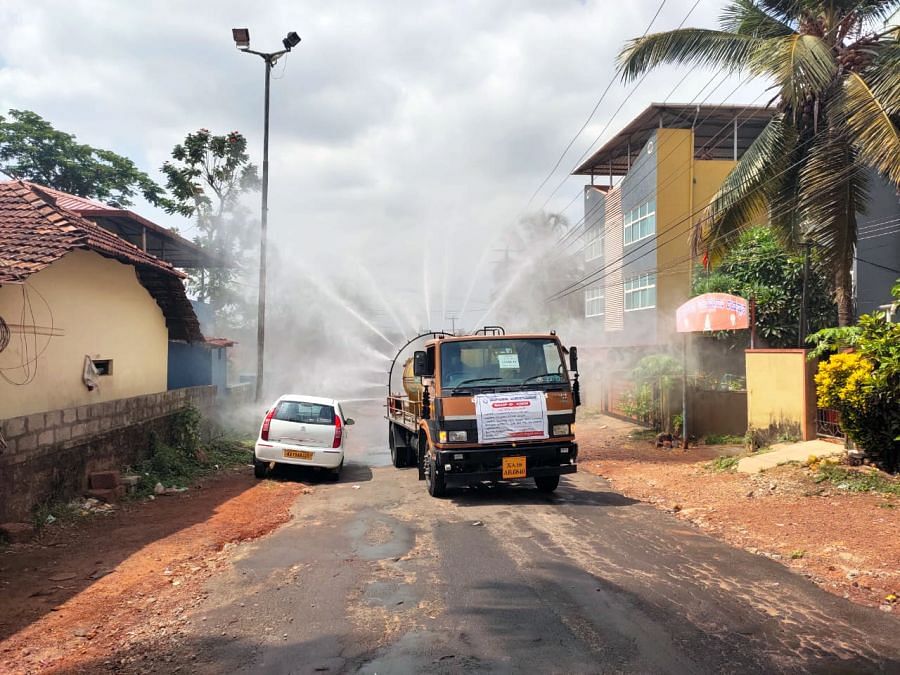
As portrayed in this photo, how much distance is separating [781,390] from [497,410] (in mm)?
7155

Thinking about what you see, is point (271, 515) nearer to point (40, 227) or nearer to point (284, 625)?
point (284, 625)

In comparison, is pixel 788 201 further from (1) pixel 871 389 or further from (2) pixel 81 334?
(2) pixel 81 334

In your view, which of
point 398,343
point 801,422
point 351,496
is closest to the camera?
point 351,496

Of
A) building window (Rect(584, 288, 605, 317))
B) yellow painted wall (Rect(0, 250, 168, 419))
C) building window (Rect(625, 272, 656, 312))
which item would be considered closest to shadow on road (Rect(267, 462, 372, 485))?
yellow painted wall (Rect(0, 250, 168, 419))

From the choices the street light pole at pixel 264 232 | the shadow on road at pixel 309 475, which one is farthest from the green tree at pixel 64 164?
the shadow on road at pixel 309 475

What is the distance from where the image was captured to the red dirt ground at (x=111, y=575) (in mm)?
4762

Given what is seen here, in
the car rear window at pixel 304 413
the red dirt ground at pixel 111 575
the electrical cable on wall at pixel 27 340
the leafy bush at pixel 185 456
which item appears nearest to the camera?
the red dirt ground at pixel 111 575

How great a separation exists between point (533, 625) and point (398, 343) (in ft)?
112

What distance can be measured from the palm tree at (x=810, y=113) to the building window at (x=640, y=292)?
12.8m

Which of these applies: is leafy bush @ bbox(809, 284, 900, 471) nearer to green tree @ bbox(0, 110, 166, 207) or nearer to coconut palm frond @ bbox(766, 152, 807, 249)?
coconut palm frond @ bbox(766, 152, 807, 249)

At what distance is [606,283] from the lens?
110 ft

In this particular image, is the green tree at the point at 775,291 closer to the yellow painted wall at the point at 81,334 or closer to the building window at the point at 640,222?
the building window at the point at 640,222

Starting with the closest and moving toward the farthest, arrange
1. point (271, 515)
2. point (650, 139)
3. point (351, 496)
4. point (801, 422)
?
point (271, 515), point (351, 496), point (801, 422), point (650, 139)

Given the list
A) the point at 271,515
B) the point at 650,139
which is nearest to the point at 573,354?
the point at 271,515
